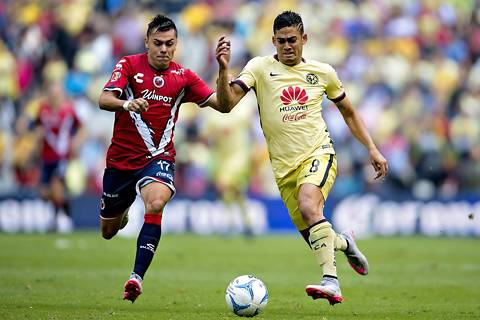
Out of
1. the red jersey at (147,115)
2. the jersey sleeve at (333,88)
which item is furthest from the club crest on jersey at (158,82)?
the jersey sleeve at (333,88)

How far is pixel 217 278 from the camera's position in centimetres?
1358

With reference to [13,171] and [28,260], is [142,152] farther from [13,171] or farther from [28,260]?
[13,171]

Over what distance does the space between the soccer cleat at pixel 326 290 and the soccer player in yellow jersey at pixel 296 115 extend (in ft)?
1.33

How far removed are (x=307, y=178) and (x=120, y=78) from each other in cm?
208

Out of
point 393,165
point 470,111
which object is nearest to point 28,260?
point 393,165

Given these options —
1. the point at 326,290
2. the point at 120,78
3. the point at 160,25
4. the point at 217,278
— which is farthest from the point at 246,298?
the point at 217,278

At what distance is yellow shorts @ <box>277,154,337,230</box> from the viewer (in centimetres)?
1013

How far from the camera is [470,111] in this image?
79.0 ft

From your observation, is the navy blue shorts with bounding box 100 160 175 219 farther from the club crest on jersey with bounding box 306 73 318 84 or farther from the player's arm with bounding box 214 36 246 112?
the club crest on jersey with bounding box 306 73 318 84

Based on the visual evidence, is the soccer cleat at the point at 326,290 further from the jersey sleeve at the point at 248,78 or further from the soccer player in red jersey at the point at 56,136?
the soccer player in red jersey at the point at 56,136

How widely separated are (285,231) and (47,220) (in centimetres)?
536

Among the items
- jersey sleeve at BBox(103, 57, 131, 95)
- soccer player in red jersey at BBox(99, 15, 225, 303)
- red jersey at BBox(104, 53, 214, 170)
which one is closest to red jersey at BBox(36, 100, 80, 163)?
soccer player in red jersey at BBox(99, 15, 225, 303)

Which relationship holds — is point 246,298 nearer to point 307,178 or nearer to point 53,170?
point 307,178

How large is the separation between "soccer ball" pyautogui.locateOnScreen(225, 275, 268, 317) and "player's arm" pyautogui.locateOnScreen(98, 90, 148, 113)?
6.01 ft
